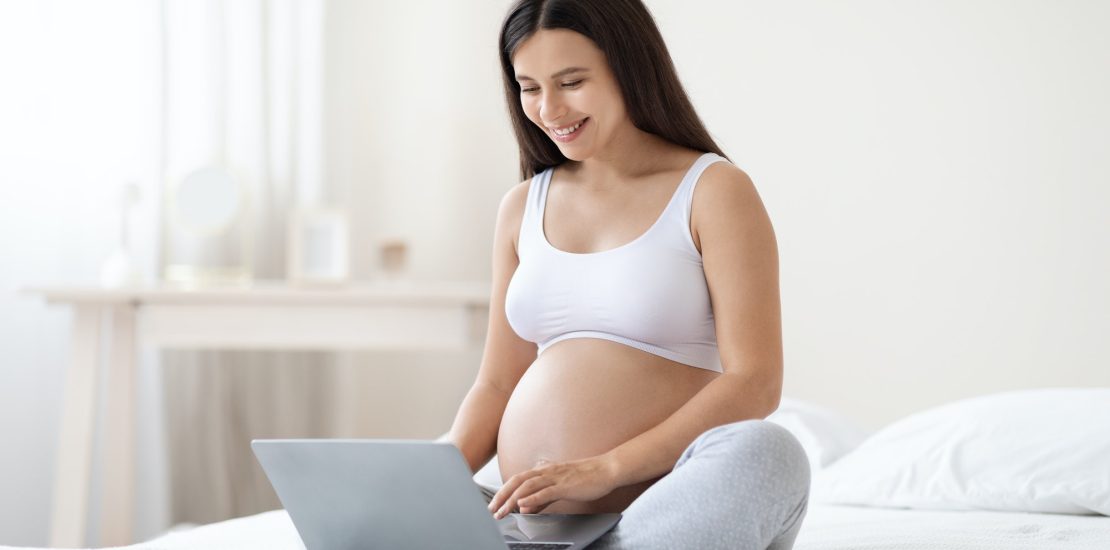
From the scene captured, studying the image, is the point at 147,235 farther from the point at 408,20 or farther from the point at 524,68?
the point at 524,68

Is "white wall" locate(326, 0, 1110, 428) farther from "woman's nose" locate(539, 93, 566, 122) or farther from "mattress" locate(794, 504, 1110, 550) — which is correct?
"woman's nose" locate(539, 93, 566, 122)

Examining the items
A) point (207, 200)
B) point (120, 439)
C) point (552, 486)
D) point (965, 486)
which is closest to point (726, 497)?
point (552, 486)

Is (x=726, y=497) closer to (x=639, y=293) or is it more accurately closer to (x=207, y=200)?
(x=639, y=293)

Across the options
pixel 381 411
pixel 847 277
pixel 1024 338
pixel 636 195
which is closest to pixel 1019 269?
pixel 1024 338

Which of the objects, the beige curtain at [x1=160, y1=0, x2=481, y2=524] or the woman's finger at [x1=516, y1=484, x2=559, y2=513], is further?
the beige curtain at [x1=160, y1=0, x2=481, y2=524]

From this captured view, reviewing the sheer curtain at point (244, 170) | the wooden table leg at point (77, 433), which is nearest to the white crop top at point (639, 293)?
the wooden table leg at point (77, 433)

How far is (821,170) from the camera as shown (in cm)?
221

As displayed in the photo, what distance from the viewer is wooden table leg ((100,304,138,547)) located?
239 centimetres

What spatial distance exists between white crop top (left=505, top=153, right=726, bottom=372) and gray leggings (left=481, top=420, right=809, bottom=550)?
0.20 metres

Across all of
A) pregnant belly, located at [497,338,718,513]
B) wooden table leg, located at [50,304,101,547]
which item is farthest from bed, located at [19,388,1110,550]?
wooden table leg, located at [50,304,101,547]

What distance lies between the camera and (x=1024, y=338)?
195cm

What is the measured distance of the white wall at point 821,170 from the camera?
6.26ft

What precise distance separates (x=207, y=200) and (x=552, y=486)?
6.31ft

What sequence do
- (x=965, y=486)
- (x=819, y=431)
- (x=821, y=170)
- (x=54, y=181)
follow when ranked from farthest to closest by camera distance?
(x=54, y=181), (x=821, y=170), (x=819, y=431), (x=965, y=486)
